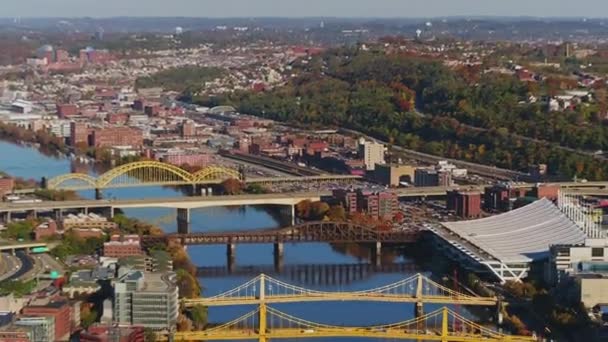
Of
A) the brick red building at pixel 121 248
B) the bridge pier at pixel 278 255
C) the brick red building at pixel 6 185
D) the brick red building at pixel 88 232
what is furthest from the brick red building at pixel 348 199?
the brick red building at pixel 6 185

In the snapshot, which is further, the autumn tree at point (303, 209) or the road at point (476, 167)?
the road at point (476, 167)

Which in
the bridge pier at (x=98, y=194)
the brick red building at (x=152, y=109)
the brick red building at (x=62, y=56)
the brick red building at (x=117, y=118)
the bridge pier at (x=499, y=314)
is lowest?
the brick red building at (x=62, y=56)

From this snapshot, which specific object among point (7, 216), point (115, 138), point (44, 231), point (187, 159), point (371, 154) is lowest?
point (115, 138)

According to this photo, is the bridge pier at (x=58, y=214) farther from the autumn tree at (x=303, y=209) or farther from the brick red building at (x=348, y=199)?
the brick red building at (x=348, y=199)

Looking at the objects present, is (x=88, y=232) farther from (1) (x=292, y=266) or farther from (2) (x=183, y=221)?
(2) (x=183, y=221)

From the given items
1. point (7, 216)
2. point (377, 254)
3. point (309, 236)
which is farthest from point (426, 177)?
point (7, 216)

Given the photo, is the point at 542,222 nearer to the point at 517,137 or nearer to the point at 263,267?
the point at 263,267

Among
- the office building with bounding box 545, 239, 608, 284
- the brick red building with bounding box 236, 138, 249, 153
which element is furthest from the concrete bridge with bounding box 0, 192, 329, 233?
the brick red building with bounding box 236, 138, 249, 153

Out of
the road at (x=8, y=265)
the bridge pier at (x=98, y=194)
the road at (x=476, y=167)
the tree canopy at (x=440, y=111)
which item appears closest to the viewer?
the road at (x=8, y=265)
